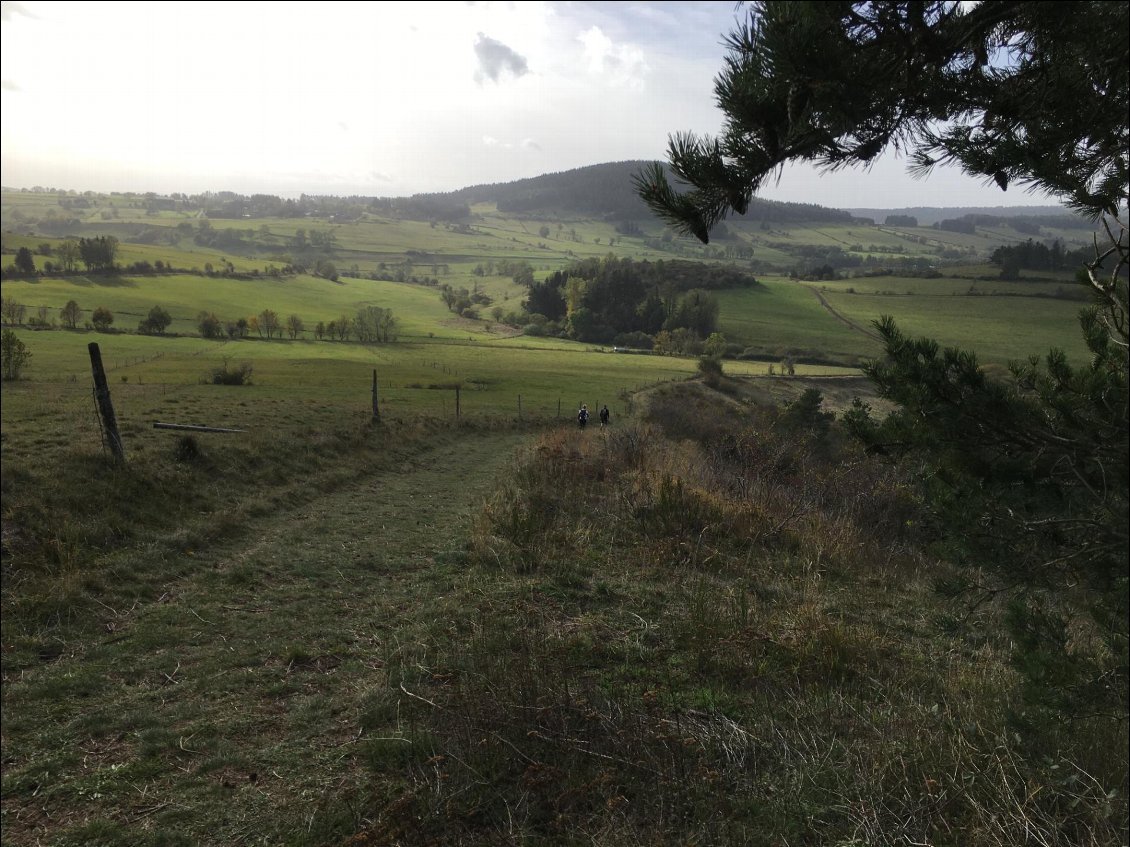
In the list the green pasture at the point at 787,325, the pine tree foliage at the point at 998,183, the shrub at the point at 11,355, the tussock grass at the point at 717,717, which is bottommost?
the green pasture at the point at 787,325

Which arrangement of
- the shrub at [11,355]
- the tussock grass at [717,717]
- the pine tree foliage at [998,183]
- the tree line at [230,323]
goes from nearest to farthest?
the pine tree foliage at [998,183], the tussock grass at [717,717], the shrub at [11,355], the tree line at [230,323]

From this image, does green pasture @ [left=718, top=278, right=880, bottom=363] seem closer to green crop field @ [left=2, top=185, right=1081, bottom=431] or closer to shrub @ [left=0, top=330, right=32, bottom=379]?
green crop field @ [left=2, top=185, right=1081, bottom=431]

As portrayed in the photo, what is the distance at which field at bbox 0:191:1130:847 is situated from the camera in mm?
3535

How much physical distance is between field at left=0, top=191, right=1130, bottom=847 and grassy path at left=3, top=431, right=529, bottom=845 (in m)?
0.03

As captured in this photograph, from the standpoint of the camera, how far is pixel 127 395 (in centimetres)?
3212

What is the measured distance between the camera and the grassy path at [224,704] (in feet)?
13.6

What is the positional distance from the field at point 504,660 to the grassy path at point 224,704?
0.10ft

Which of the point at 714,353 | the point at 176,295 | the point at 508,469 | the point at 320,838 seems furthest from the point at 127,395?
the point at 714,353

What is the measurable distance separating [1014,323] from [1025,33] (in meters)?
69.3

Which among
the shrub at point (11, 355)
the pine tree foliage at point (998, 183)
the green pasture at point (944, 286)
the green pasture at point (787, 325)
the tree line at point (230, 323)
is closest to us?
the pine tree foliage at point (998, 183)

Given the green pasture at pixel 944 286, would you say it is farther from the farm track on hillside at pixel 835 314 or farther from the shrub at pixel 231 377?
the shrub at pixel 231 377

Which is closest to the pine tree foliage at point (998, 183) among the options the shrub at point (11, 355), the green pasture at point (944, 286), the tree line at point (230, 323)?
the green pasture at point (944, 286)

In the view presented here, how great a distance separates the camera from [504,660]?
512cm

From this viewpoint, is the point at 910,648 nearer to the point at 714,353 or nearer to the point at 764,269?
the point at 714,353
